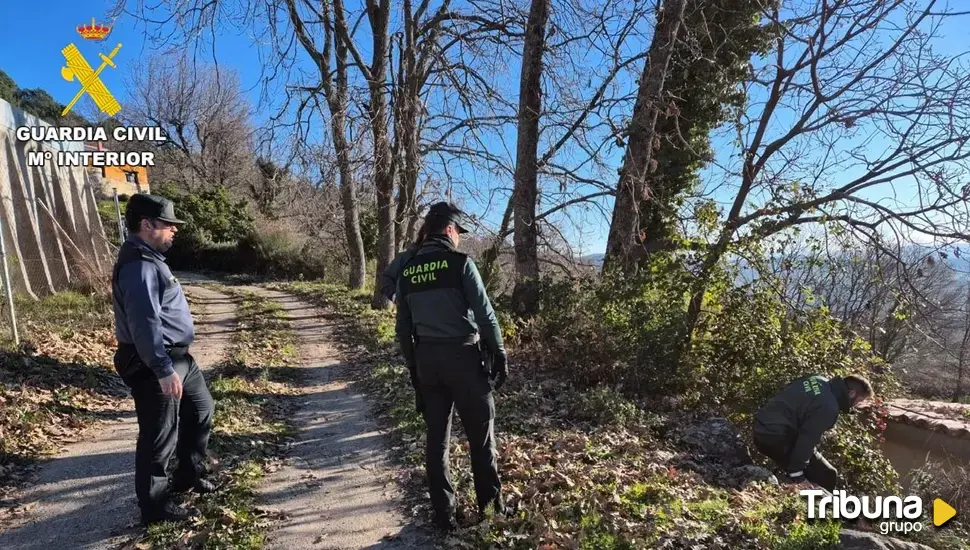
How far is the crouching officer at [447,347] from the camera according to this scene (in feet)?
10.8

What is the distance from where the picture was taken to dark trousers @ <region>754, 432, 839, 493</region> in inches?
226

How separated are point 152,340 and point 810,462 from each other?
21.6 ft

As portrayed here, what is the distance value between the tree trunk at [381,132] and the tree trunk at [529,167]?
2.82 metres

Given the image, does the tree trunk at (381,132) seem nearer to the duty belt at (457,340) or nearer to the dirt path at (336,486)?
the dirt path at (336,486)

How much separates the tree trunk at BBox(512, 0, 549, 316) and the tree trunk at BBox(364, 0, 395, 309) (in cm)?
282

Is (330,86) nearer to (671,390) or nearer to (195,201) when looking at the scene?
(671,390)

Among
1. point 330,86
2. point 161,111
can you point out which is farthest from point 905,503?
point 161,111

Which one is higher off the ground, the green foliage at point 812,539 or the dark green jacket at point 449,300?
the dark green jacket at point 449,300

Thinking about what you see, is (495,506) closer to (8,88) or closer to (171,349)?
(171,349)

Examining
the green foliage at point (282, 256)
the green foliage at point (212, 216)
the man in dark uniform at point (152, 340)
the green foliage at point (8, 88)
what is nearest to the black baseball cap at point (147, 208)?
the man in dark uniform at point (152, 340)

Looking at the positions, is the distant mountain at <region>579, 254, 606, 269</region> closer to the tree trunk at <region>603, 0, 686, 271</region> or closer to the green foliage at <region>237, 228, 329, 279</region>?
the tree trunk at <region>603, 0, 686, 271</region>

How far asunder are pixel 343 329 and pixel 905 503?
9.66 m

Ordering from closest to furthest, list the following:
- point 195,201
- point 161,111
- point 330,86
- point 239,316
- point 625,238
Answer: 1. point 625,238
2. point 330,86
3. point 239,316
4. point 195,201
5. point 161,111

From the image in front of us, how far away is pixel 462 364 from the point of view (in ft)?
10.8
